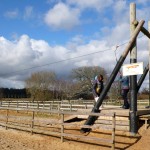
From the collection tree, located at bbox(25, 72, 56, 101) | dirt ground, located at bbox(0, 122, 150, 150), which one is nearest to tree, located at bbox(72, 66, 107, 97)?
tree, located at bbox(25, 72, 56, 101)

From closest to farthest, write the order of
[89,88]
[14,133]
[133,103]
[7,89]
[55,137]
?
[133,103]
[55,137]
[14,133]
[89,88]
[7,89]

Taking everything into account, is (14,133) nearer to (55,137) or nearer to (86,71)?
(55,137)

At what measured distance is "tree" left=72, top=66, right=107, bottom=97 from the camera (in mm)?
70062

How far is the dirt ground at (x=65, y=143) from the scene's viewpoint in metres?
10.4

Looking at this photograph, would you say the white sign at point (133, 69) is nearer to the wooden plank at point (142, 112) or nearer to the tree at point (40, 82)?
the wooden plank at point (142, 112)

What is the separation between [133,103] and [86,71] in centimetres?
6190

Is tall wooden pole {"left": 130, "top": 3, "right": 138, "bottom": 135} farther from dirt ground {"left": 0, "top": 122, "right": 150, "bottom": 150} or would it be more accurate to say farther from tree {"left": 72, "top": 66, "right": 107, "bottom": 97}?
tree {"left": 72, "top": 66, "right": 107, "bottom": 97}

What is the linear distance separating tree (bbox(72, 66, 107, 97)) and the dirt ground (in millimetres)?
56097

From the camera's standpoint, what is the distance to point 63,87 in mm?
79875

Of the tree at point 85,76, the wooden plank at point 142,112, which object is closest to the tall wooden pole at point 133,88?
the wooden plank at point 142,112

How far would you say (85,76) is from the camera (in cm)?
7275

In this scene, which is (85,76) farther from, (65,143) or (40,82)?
(65,143)

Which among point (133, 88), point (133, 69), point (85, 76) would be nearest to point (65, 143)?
point (133, 88)

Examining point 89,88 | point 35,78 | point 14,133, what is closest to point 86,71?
point 89,88
